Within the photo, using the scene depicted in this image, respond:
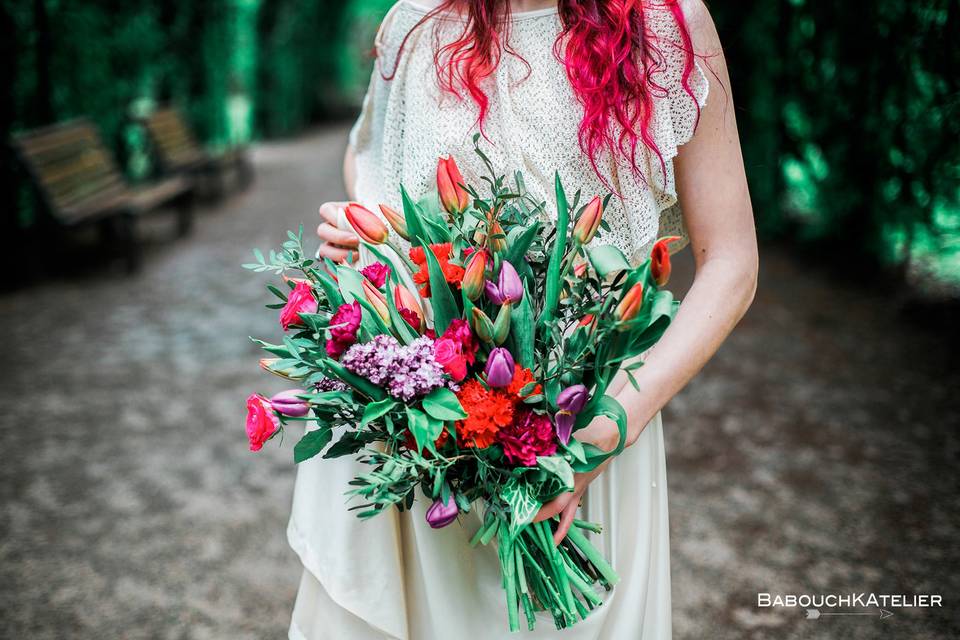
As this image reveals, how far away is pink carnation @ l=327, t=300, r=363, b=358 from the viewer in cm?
105

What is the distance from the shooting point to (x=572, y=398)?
→ 1023mm

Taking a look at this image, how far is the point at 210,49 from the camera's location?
9.09 metres

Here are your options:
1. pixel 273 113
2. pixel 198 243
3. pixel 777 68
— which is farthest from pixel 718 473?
pixel 273 113

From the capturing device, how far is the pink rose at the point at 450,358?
3.39 ft

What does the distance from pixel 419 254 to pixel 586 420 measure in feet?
1.05

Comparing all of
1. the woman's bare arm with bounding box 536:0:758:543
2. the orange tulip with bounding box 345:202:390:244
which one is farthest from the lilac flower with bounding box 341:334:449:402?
the woman's bare arm with bounding box 536:0:758:543

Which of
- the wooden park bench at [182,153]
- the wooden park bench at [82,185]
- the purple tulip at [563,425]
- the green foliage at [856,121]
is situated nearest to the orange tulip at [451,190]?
the purple tulip at [563,425]

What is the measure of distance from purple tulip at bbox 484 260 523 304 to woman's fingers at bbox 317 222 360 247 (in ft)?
1.41

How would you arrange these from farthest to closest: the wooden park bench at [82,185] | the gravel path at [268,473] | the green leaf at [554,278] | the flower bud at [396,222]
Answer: the wooden park bench at [82,185], the gravel path at [268,473], the flower bud at [396,222], the green leaf at [554,278]

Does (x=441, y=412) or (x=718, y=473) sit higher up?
(x=441, y=412)

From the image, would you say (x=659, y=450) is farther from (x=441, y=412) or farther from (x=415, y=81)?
(x=415, y=81)

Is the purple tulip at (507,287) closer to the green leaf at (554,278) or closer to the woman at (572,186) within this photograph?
the green leaf at (554,278)

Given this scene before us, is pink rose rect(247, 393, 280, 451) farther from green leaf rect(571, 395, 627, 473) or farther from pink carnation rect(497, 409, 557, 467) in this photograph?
green leaf rect(571, 395, 627, 473)

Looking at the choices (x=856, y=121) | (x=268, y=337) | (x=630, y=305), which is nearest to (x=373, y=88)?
(x=630, y=305)
